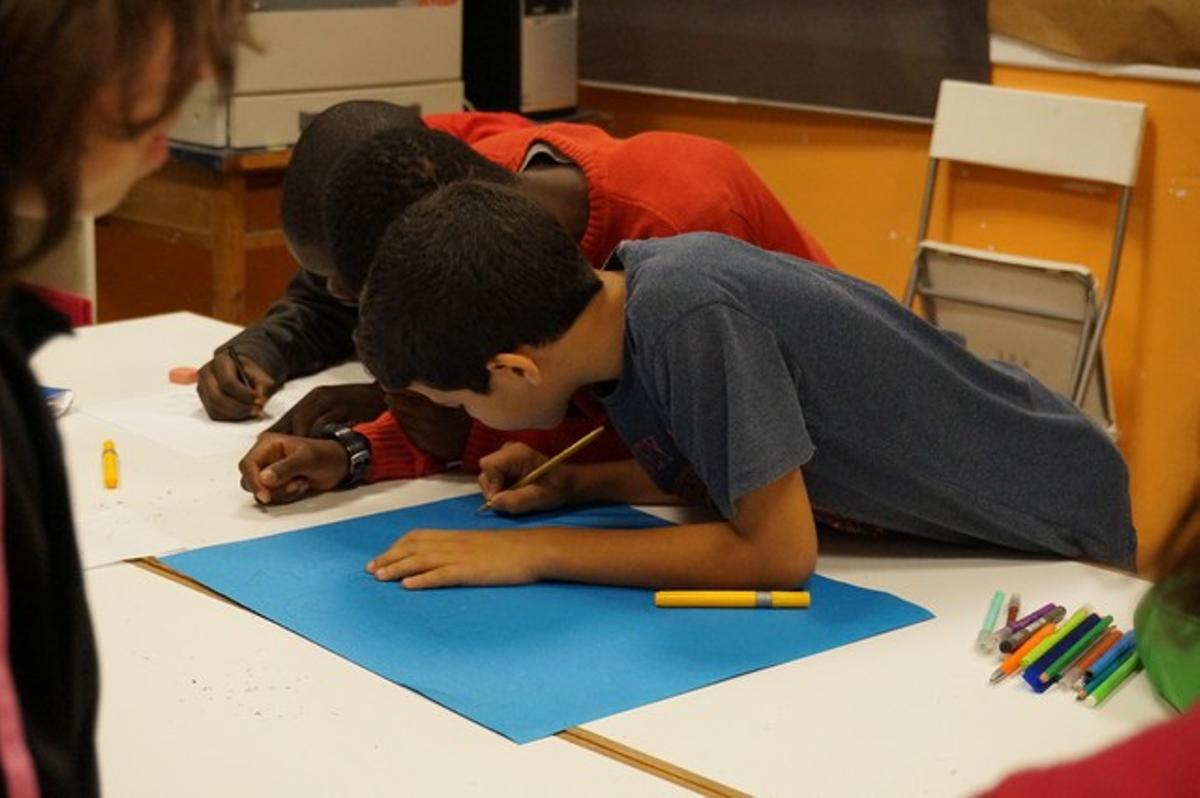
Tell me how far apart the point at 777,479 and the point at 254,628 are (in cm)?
49

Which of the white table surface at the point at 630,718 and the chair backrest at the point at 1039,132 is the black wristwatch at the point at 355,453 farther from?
the chair backrest at the point at 1039,132

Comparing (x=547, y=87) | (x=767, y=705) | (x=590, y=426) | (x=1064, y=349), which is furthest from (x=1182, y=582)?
(x=547, y=87)

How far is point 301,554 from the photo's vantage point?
1.60m

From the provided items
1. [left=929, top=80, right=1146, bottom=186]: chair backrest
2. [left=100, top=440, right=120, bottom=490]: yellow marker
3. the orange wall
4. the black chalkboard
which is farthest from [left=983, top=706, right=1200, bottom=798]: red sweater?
the black chalkboard

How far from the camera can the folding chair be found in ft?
10.0

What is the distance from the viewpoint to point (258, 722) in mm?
1241

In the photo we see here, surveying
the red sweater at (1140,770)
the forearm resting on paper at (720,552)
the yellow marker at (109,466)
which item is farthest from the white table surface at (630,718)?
the red sweater at (1140,770)

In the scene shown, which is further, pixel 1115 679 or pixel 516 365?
pixel 516 365

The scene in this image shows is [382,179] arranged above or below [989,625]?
above

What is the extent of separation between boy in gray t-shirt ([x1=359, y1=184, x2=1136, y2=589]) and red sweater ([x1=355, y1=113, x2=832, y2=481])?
8.1 inches

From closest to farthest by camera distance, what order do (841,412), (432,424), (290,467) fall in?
(841,412) → (290,467) → (432,424)

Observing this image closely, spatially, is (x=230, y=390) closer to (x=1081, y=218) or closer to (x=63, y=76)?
(x=63, y=76)

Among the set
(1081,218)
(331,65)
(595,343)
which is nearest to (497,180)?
(595,343)

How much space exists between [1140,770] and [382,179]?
1.31 m
